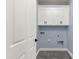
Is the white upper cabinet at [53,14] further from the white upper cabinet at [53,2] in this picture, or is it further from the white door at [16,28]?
the white door at [16,28]

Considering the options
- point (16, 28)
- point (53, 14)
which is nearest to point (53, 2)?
point (53, 14)

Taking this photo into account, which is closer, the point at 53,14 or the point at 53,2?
the point at 53,14

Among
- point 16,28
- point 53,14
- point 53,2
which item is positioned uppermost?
point 53,2

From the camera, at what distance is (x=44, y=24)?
16.2ft

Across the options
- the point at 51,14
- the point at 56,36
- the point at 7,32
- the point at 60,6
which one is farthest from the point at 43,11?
the point at 7,32

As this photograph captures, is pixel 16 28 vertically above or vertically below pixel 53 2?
below

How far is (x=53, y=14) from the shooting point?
16.2 ft

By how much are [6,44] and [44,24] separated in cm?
399

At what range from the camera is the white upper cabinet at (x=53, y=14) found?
193 inches

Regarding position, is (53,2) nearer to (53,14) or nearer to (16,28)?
(53,14)

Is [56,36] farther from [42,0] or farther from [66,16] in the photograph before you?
[42,0]
